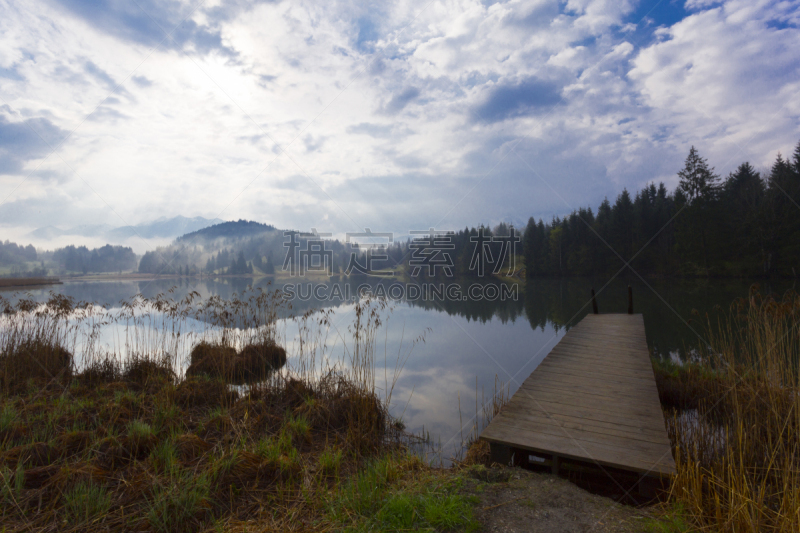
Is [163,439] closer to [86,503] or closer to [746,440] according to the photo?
[86,503]

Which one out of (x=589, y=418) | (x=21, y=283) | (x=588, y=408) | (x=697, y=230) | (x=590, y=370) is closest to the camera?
(x=589, y=418)

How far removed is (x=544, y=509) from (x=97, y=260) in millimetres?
174851

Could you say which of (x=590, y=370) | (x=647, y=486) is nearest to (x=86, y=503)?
(x=647, y=486)

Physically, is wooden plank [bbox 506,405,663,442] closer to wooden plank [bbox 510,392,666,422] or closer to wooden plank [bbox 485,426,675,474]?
wooden plank [bbox 510,392,666,422]

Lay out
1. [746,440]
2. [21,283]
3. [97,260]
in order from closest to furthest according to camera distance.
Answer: [746,440], [21,283], [97,260]

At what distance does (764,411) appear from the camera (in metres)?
4.89

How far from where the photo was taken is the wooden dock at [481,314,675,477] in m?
3.51

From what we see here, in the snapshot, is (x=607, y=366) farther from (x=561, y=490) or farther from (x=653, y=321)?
(x=653, y=321)

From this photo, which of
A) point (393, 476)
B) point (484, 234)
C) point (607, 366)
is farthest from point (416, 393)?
point (484, 234)

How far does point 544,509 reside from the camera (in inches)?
114

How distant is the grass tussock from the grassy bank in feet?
6.31

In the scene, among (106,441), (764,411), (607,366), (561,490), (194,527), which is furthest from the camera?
(607,366)

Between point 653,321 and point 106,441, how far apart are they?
761 inches

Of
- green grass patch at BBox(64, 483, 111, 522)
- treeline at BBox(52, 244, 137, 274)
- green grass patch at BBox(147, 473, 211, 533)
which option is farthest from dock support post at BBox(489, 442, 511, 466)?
treeline at BBox(52, 244, 137, 274)
